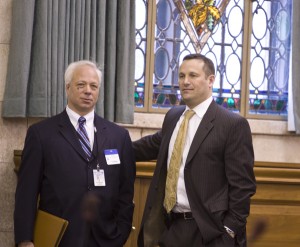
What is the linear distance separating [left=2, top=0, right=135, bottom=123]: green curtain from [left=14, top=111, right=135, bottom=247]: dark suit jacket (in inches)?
36.6

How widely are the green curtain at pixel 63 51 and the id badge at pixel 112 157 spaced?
1.01 m

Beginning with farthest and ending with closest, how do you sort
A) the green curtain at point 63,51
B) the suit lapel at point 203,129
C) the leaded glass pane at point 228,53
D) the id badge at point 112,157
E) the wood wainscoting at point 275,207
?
the leaded glass pane at point 228,53, the wood wainscoting at point 275,207, the green curtain at point 63,51, the id badge at point 112,157, the suit lapel at point 203,129

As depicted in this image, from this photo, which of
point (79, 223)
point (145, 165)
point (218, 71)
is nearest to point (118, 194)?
point (79, 223)

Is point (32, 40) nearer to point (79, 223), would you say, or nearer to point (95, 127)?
point (95, 127)

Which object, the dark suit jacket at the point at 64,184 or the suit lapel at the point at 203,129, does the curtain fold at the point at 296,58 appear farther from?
the dark suit jacket at the point at 64,184

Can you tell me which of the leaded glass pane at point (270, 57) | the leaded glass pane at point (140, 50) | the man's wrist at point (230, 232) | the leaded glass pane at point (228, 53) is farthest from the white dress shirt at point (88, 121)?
the leaded glass pane at point (270, 57)

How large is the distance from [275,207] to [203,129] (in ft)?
5.17

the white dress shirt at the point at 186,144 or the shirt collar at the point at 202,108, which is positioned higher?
the shirt collar at the point at 202,108

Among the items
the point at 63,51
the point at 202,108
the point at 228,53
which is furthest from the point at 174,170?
the point at 228,53

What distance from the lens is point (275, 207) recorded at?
4.93m

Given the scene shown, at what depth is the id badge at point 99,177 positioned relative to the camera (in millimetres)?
Result: 3582

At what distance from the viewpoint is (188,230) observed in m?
3.54

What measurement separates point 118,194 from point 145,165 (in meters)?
0.96

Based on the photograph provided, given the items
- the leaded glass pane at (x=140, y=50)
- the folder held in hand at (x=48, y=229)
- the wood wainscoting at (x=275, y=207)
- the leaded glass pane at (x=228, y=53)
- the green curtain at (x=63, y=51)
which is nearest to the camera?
the folder held in hand at (x=48, y=229)
